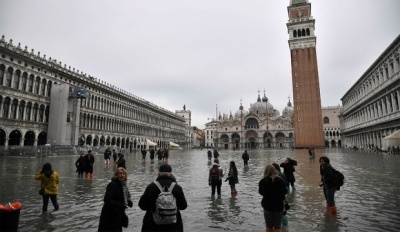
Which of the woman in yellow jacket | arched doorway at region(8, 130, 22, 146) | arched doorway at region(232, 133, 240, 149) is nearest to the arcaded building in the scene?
arched doorway at region(8, 130, 22, 146)

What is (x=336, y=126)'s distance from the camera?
9881 centimetres

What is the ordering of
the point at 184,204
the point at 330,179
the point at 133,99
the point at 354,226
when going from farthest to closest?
the point at 133,99, the point at 330,179, the point at 354,226, the point at 184,204

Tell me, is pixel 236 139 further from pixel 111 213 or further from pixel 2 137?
pixel 111 213

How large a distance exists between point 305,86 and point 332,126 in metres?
42.3

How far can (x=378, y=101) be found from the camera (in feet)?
132

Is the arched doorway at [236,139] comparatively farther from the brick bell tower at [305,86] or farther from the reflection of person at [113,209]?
the reflection of person at [113,209]

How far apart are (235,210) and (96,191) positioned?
5.57 meters

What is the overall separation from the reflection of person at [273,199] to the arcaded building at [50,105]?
111 feet

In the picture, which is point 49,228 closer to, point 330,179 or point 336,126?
point 330,179

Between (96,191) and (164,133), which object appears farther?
(164,133)

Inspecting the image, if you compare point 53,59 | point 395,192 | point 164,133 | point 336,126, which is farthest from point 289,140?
point 395,192

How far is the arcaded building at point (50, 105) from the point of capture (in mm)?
33875

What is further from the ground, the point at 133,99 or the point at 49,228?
the point at 133,99

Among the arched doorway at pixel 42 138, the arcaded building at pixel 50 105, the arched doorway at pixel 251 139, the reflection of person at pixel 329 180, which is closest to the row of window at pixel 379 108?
the reflection of person at pixel 329 180
